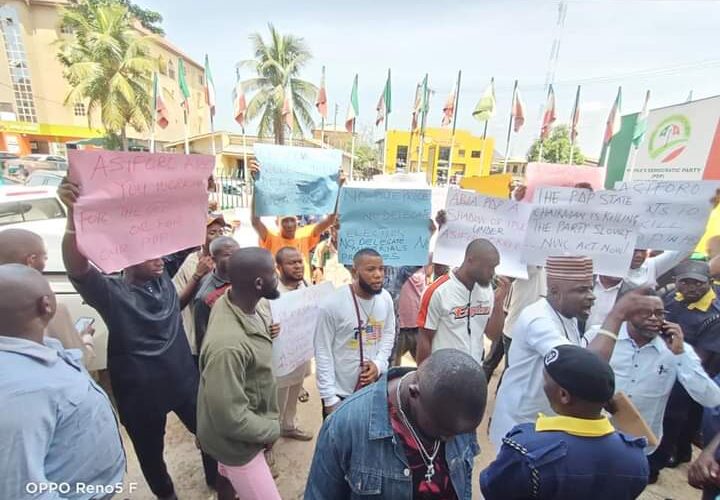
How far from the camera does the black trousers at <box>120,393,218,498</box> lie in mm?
2330

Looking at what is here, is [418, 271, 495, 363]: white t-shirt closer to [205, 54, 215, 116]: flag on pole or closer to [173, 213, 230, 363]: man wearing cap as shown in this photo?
[173, 213, 230, 363]: man wearing cap

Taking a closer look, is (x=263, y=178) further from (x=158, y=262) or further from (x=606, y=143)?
(x=606, y=143)

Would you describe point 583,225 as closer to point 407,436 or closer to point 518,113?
point 407,436

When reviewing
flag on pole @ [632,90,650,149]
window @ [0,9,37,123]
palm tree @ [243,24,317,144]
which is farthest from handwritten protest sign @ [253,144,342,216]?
window @ [0,9,37,123]

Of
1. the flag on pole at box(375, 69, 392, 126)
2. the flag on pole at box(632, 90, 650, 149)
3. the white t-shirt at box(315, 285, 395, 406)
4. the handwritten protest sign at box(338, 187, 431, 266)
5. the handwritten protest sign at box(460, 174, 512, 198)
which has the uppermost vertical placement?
the flag on pole at box(375, 69, 392, 126)

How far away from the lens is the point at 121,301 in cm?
216

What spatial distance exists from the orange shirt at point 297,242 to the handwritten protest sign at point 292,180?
42 centimetres

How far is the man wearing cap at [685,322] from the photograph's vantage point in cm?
312

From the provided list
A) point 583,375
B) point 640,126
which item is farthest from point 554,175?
point 640,126

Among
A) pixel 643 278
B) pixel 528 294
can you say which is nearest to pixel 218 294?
pixel 528 294

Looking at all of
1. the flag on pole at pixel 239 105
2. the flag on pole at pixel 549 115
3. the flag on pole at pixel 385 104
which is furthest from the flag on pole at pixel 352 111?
the flag on pole at pixel 549 115

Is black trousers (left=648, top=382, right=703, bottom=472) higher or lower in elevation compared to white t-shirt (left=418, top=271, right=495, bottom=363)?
lower

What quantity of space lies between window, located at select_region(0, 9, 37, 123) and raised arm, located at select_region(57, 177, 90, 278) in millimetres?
45991

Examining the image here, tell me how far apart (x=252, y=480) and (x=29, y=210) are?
513 cm
